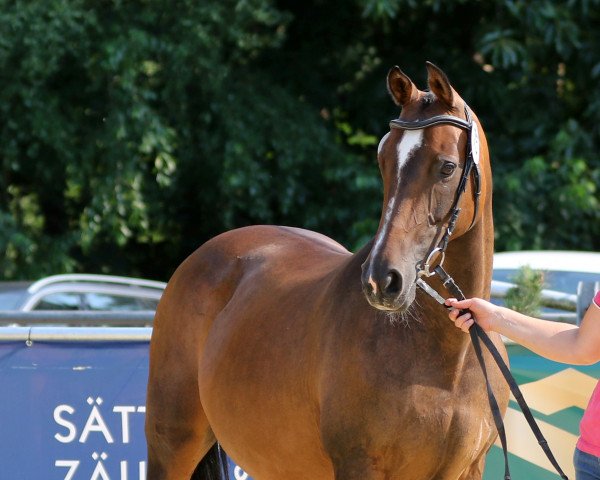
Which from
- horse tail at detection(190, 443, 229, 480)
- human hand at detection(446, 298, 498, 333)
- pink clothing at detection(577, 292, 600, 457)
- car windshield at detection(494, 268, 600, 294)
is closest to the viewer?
pink clothing at detection(577, 292, 600, 457)

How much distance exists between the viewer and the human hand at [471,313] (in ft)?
10.2

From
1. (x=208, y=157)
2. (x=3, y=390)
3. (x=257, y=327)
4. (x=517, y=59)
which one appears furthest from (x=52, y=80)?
(x=257, y=327)

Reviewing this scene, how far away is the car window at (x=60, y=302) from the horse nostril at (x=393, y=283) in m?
6.53

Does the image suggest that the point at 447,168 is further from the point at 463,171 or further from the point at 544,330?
the point at 544,330

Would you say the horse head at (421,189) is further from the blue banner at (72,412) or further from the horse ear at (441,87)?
the blue banner at (72,412)

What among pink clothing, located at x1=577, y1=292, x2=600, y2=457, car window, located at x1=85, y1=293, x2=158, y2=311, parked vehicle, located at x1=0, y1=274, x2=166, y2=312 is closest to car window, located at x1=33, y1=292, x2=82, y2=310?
parked vehicle, located at x1=0, y1=274, x2=166, y2=312

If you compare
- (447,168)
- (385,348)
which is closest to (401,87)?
(447,168)

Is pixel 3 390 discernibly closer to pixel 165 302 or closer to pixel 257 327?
pixel 165 302

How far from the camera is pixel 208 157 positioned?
447 inches

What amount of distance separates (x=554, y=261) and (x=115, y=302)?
4011mm

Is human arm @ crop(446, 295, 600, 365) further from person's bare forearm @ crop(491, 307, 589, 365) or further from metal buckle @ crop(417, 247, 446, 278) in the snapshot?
metal buckle @ crop(417, 247, 446, 278)

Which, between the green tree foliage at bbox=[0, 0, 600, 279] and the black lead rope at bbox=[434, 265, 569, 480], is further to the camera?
the green tree foliage at bbox=[0, 0, 600, 279]

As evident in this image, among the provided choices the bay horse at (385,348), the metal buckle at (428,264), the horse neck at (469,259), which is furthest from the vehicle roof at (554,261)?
the metal buckle at (428,264)

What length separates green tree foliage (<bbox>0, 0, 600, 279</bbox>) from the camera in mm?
10477
